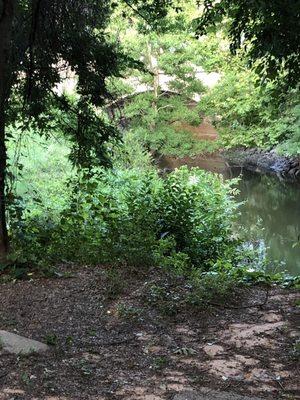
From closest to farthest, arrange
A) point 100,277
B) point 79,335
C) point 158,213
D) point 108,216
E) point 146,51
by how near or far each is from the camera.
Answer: point 79,335
point 100,277
point 108,216
point 158,213
point 146,51

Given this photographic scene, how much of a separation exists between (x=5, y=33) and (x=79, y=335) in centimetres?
250

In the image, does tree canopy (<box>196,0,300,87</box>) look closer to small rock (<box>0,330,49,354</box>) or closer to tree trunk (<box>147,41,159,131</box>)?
small rock (<box>0,330,49,354</box>)

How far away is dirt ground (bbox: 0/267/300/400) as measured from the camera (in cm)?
251

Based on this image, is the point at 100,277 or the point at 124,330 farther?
the point at 100,277

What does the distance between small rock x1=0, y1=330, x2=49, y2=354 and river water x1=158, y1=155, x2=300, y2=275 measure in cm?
710

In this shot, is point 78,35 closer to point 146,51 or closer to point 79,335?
point 79,335

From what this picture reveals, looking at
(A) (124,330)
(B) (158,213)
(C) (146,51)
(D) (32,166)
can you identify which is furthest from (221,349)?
(C) (146,51)

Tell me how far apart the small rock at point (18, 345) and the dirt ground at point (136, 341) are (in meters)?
0.07

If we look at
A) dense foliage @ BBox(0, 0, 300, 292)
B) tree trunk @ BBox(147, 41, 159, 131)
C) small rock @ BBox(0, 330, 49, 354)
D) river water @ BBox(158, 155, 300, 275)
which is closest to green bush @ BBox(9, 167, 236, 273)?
dense foliage @ BBox(0, 0, 300, 292)

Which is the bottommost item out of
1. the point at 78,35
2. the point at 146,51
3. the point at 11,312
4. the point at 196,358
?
the point at 196,358

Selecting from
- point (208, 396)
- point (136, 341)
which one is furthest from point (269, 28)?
point (208, 396)

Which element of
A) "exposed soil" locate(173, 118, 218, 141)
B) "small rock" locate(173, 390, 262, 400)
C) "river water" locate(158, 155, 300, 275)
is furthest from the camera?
"exposed soil" locate(173, 118, 218, 141)

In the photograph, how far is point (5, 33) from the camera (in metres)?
3.88

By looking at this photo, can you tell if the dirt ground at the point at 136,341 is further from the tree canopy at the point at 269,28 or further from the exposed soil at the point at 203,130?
the exposed soil at the point at 203,130
